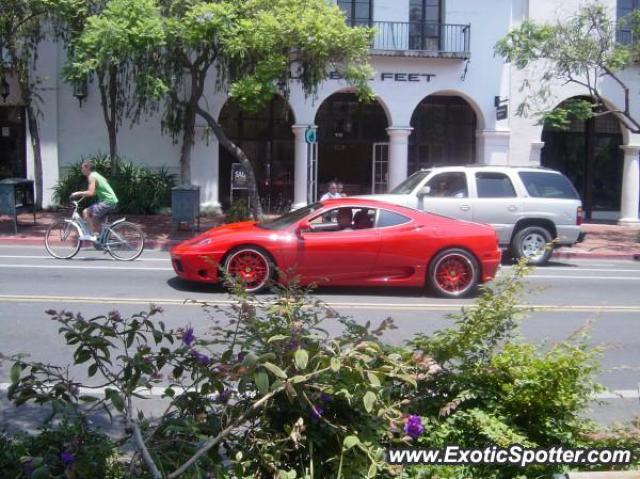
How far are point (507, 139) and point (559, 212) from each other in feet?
27.9

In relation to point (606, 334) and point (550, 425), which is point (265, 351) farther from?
point (606, 334)

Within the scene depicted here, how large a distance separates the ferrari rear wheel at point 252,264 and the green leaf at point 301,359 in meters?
7.36

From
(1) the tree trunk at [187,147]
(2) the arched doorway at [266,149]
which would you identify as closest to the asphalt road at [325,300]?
(1) the tree trunk at [187,147]

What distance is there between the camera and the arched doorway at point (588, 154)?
83.6 feet

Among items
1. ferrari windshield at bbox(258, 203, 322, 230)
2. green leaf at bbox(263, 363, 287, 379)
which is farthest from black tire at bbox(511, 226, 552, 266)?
green leaf at bbox(263, 363, 287, 379)

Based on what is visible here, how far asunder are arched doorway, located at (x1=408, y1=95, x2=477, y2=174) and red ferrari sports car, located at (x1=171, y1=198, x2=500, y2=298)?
571 inches

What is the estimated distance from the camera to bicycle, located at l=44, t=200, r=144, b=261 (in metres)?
14.1

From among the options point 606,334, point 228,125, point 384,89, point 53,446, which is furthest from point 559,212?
point 53,446

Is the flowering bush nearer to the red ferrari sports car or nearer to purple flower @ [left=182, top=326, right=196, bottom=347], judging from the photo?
purple flower @ [left=182, top=326, right=196, bottom=347]

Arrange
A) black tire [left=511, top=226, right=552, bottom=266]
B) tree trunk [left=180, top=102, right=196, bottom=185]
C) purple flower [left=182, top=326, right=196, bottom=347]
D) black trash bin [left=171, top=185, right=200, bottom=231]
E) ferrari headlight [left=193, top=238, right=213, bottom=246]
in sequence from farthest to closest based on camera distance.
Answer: tree trunk [left=180, top=102, right=196, bottom=185] → black trash bin [left=171, top=185, right=200, bottom=231] → black tire [left=511, top=226, right=552, bottom=266] → ferrari headlight [left=193, top=238, right=213, bottom=246] → purple flower [left=182, top=326, right=196, bottom=347]

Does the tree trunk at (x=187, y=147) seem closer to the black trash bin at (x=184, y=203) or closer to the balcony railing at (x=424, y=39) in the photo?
the black trash bin at (x=184, y=203)

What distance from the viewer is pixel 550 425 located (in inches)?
147

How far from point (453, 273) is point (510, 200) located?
5.07 metres

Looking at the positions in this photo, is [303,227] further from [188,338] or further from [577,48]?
[577,48]
